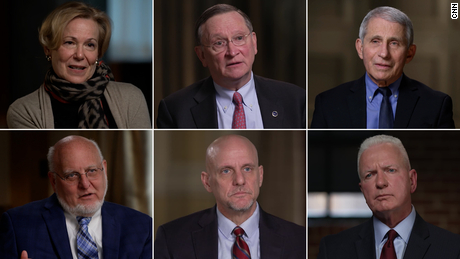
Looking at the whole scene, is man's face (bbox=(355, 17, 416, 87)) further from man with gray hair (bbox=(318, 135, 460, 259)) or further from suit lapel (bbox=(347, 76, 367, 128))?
man with gray hair (bbox=(318, 135, 460, 259))

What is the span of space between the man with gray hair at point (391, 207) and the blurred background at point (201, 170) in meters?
0.38

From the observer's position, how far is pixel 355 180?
9.16 ft

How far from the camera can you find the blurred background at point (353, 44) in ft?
9.11

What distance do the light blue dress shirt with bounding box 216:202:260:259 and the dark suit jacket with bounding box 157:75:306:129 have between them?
49 centimetres

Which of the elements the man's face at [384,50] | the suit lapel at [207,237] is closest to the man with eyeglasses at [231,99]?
the man's face at [384,50]

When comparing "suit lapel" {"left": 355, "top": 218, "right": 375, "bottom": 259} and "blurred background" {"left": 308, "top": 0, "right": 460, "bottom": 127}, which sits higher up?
"blurred background" {"left": 308, "top": 0, "right": 460, "bottom": 127}

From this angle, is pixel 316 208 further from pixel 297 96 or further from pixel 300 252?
pixel 297 96

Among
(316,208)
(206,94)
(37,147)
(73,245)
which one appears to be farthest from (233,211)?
(37,147)

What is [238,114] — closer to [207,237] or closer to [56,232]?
[207,237]

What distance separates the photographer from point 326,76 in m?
2.79

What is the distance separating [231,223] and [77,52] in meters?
1.24

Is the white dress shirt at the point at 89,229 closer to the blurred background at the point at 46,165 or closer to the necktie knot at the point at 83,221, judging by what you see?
the necktie knot at the point at 83,221

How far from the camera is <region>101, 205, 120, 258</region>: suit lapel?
2.73 meters

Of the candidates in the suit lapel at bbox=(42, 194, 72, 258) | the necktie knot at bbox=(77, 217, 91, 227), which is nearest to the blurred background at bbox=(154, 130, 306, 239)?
the necktie knot at bbox=(77, 217, 91, 227)
